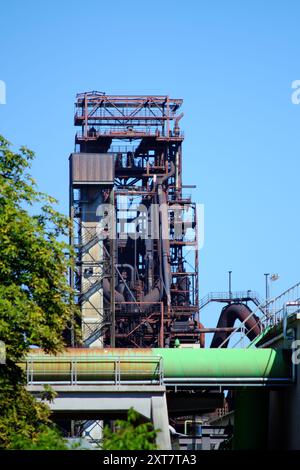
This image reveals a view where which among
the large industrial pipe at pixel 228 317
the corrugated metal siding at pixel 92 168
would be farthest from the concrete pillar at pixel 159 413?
the large industrial pipe at pixel 228 317

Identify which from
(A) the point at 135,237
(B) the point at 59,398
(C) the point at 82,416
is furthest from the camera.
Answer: (A) the point at 135,237

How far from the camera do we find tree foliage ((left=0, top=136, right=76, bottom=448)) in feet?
90.8

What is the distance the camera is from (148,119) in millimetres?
75812

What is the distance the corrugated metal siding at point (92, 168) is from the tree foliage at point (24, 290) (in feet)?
121

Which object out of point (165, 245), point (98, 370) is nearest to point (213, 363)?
point (98, 370)

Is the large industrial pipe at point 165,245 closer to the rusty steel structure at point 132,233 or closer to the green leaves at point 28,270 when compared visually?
the rusty steel structure at point 132,233

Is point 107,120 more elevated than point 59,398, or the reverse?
point 107,120

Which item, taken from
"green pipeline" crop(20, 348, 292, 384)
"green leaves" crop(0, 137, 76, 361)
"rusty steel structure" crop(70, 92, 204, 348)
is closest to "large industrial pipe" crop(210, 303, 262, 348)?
"rusty steel structure" crop(70, 92, 204, 348)

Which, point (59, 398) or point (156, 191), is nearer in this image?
point (59, 398)
